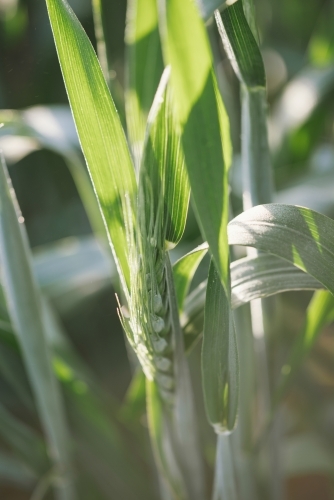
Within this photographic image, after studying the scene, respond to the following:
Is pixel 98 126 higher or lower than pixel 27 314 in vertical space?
higher

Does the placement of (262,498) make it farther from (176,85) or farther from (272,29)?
(272,29)

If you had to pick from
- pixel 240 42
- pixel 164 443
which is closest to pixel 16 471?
pixel 164 443

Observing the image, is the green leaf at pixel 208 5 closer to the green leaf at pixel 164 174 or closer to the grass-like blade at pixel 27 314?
the green leaf at pixel 164 174

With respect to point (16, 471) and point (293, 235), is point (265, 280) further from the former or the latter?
point (16, 471)

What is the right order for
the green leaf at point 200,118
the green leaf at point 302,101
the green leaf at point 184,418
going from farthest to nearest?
the green leaf at point 302,101, the green leaf at point 184,418, the green leaf at point 200,118

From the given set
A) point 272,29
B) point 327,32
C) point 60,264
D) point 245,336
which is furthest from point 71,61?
point 272,29

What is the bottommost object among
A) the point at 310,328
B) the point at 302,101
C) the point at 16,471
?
the point at 16,471

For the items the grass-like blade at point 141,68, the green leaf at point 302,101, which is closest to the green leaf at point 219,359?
the grass-like blade at point 141,68

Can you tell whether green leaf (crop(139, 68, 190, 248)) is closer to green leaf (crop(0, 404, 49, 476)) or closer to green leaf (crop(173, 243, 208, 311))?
green leaf (crop(173, 243, 208, 311))
